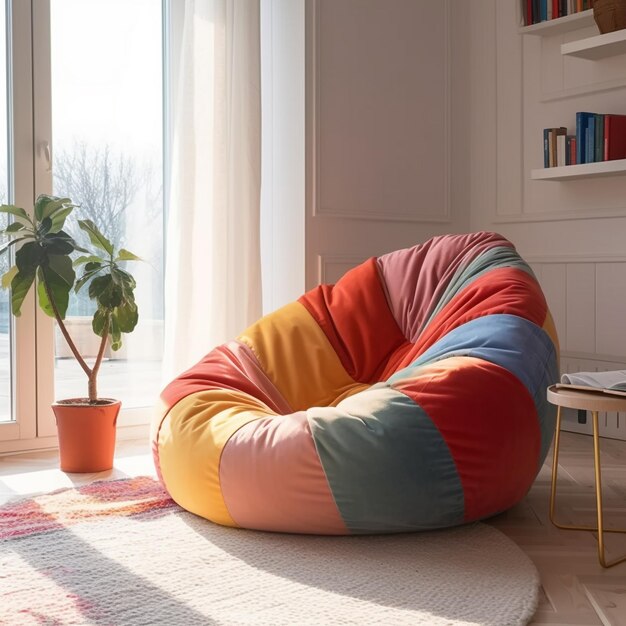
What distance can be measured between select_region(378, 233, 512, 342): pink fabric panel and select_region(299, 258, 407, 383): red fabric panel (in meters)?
0.04

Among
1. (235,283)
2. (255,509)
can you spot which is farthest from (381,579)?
(235,283)

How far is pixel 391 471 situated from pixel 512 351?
497 millimetres

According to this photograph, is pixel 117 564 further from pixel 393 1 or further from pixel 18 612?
pixel 393 1

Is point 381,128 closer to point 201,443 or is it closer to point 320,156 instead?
point 320,156

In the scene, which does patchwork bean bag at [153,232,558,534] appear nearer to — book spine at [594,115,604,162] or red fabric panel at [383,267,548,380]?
red fabric panel at [383,267,548,380]

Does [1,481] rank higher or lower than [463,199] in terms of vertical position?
lower

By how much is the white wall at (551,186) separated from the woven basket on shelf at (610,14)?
7.9 inches

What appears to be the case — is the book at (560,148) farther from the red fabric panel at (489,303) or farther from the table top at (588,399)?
the table top at (588,399)

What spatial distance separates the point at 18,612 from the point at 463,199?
3349mm

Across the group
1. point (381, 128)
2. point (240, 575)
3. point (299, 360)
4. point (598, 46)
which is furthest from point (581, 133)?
point (240, 575)

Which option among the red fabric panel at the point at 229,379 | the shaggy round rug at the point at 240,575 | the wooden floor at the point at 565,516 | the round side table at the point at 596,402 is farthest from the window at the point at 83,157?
the round side table at the point at 596,402

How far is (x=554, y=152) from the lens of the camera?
4.01 metres

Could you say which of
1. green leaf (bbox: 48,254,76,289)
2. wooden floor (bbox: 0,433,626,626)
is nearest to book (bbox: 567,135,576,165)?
wooden floor (bbox: 0,433,626,626)

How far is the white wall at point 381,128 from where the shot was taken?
411 cm
